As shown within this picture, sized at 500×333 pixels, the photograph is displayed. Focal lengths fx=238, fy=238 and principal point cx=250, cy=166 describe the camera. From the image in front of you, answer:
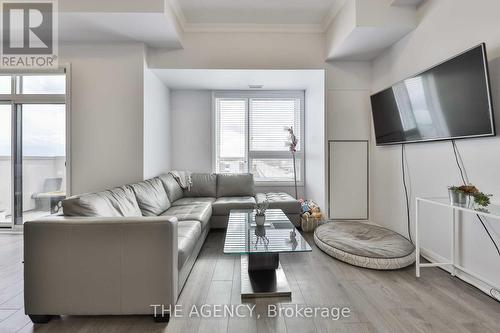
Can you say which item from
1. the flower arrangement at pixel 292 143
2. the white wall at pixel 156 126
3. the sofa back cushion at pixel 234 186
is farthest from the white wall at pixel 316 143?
the white wall at pixel 156 126

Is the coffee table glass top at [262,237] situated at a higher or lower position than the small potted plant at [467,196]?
lower

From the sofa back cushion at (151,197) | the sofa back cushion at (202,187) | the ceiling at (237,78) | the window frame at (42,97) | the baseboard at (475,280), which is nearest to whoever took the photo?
the baseboard at (475,280)

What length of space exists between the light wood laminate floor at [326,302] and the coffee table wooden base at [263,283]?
6cm

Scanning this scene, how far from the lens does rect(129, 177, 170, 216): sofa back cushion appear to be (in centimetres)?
263

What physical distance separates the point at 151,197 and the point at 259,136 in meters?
2.52

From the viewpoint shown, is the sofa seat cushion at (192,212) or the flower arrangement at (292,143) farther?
the flower arrangement at (292,143)

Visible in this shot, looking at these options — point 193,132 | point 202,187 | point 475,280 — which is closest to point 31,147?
point 193,132

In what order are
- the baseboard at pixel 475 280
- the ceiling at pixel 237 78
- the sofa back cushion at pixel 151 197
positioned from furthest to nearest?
the ceiling at pixel 237 78 < the sofa back cushion at pixel 151 197 < the baseboard at pixel 475 280

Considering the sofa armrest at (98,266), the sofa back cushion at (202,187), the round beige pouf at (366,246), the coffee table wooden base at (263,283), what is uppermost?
the sofa back cushion at (202,187)

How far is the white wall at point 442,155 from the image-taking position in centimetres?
187

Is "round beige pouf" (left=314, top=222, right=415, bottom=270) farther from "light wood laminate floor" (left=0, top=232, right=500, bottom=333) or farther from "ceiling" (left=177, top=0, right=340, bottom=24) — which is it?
"ceiling" (left=177, top=0, right=340, bottom=24)

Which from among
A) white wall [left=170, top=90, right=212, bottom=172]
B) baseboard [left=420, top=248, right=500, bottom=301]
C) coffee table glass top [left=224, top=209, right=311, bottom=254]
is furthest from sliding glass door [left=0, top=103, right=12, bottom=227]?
baseboard [left=420, top=248, right=500, bottom=301]

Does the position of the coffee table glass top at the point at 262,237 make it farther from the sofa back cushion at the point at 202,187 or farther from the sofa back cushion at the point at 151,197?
the sofa back cushion at the point at 202,187

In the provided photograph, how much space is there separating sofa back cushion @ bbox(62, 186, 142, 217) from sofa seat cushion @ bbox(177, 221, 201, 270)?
505 mm
